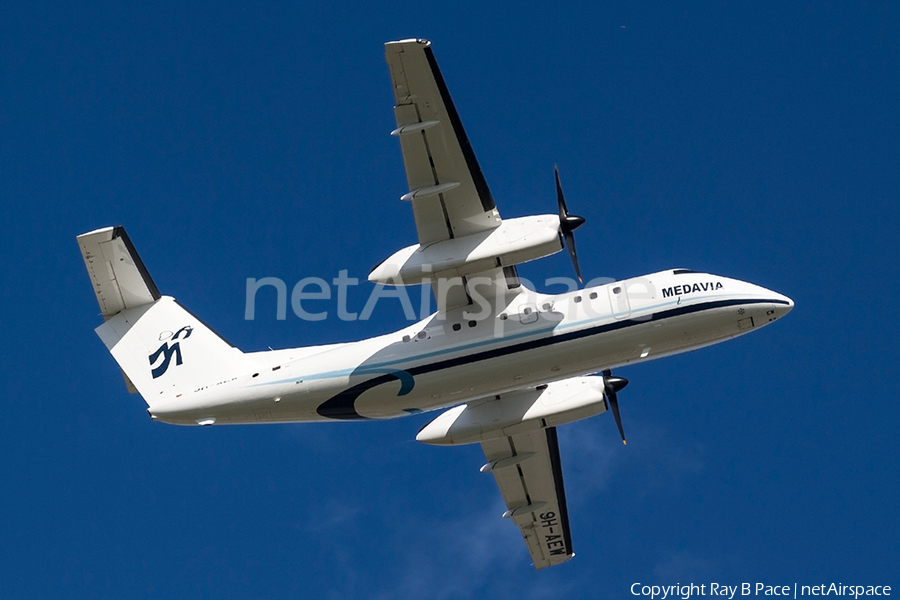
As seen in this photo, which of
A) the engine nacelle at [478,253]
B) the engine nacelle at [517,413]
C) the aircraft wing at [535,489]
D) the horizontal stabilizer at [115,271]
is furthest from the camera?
the aircraft wing at [535,489]

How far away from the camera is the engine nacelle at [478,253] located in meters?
17.5

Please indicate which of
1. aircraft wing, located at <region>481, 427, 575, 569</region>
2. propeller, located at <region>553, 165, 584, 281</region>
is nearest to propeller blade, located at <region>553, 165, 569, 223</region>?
propeller, located at <region>553, 165, 584, 281</region>

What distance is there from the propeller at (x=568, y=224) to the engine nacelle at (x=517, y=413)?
3694 millimetres

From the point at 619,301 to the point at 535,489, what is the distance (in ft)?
20.7

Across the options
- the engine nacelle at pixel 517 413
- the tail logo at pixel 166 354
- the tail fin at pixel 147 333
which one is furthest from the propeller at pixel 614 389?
the tail logo at pixel 166 354

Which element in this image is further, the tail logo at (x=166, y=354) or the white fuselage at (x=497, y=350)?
the tail logo at (x=166, y=354)

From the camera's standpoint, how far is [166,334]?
64.7 feet

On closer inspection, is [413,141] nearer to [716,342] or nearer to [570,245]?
[570,245]

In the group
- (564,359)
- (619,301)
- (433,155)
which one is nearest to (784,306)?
(619,301)

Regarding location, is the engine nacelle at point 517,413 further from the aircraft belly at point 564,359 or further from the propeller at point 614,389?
the aircraft belly at point 564,359

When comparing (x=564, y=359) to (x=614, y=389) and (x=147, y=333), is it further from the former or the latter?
(x=147, y=333)

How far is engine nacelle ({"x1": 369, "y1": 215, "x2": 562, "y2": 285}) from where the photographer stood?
57.4 feet

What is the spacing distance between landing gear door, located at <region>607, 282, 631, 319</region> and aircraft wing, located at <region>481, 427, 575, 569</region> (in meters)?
4.56

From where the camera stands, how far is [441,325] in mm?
18688
